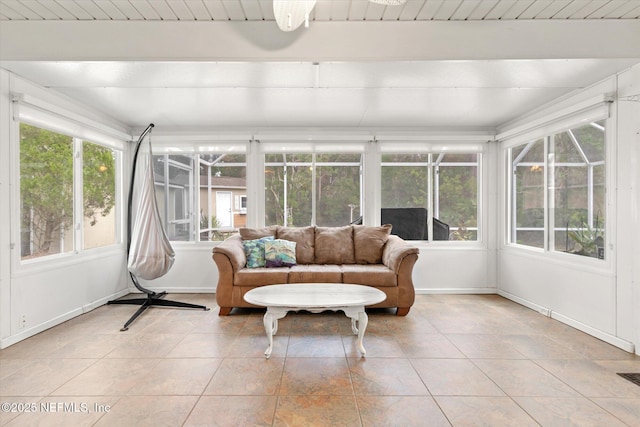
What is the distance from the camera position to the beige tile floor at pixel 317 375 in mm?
1944

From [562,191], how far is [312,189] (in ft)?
9.97

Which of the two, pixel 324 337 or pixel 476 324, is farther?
pixel 476 324

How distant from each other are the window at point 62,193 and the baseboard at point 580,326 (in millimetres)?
5300

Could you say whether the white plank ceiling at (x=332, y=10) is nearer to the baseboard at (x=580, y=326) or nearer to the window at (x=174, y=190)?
the baseboard at (x=580, y=326)

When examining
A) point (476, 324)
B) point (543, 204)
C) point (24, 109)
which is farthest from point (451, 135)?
point (24, 109)

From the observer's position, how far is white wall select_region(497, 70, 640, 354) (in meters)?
2.83

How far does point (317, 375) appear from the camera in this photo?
2398 millimetres

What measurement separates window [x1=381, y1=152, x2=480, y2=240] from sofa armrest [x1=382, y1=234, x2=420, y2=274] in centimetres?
89

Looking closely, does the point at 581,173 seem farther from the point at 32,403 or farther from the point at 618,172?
the point at 32,403

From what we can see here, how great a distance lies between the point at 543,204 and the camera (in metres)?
4.06

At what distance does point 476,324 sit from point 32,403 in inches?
143

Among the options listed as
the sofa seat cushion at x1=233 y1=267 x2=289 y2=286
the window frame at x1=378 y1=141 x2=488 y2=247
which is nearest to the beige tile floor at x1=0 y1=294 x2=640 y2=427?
the sofa seat cushion at x1=233 y1=267 x2=289 y2=286

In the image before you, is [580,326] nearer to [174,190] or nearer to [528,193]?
[528,193]

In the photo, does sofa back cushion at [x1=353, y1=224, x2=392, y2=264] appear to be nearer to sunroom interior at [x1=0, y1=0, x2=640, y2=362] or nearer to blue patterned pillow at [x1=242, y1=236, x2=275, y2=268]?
sunroom interior at [x1=0, y1=0, x2=640, y2=362]
